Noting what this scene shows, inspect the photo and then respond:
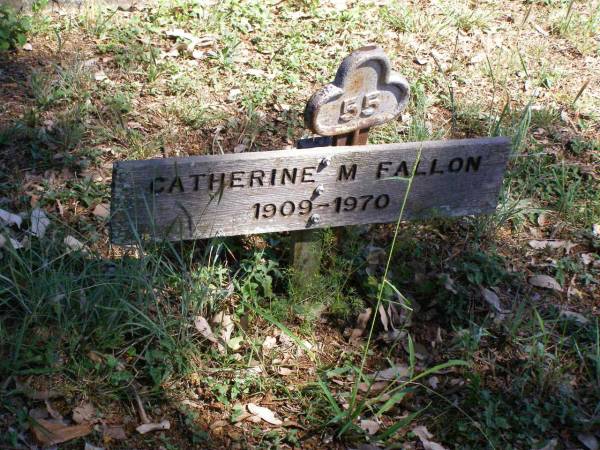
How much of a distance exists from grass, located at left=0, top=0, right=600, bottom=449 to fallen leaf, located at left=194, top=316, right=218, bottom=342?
0.04 metres

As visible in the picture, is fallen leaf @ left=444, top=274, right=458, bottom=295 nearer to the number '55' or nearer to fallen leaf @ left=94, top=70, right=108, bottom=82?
the number '55'

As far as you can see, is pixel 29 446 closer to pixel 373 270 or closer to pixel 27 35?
pixel 373 270

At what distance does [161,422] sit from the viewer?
2.84 meters

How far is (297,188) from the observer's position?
3.09 meters

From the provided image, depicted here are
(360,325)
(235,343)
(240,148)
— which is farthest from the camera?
(240,148)

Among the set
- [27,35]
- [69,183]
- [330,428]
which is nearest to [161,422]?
[330,428]

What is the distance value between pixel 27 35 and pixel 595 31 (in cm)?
452

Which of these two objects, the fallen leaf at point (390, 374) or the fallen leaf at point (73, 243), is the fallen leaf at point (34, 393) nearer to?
the fallen leaf at point (73, 243)

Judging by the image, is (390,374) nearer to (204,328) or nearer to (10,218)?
(204,328)

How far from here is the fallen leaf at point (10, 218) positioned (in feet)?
11.5

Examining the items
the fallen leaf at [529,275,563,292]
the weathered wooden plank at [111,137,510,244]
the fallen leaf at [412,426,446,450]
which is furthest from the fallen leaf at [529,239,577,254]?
the fallen leaf at [412,426,446,450]

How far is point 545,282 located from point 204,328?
1927mm

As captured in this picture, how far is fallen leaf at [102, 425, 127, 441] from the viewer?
274cm

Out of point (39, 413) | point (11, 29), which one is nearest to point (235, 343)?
point (39, 413)
